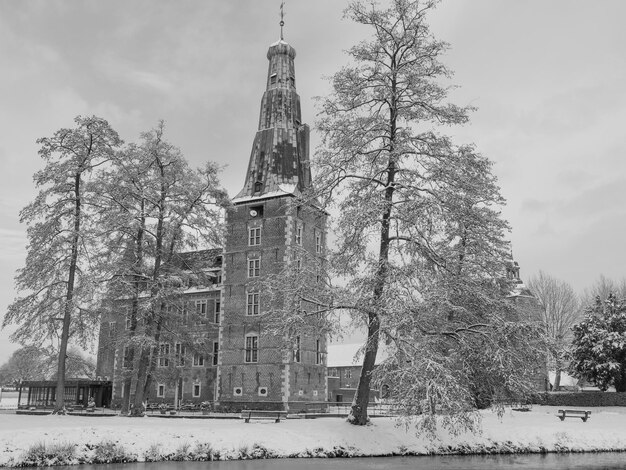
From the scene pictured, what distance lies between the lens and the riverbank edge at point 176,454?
17188 millimetres

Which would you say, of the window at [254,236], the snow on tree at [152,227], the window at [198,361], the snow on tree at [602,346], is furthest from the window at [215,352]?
the snow on tree at [602,346]

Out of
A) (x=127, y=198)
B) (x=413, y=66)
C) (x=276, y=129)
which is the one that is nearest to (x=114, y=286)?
(x=127, y=198)

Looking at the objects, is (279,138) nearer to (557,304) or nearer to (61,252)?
(61,252)

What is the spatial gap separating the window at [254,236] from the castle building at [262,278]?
80mm

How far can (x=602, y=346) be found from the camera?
1813 inches

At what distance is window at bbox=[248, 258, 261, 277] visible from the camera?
1808 inches

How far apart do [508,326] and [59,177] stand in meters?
22.3

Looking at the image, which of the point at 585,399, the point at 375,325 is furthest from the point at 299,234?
the point at 375,325

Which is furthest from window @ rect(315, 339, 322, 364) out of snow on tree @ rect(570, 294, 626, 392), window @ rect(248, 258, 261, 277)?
snow on tree @ rect(570, 294, 626, 392)

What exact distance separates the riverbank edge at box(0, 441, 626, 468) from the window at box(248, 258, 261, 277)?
2547 centimetres

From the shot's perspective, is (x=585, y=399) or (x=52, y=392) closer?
(x=585, y=399)

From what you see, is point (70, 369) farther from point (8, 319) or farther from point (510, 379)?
point (510, 379)

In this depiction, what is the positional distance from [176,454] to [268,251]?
89.1ft

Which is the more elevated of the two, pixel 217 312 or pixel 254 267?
pixel 254 267
